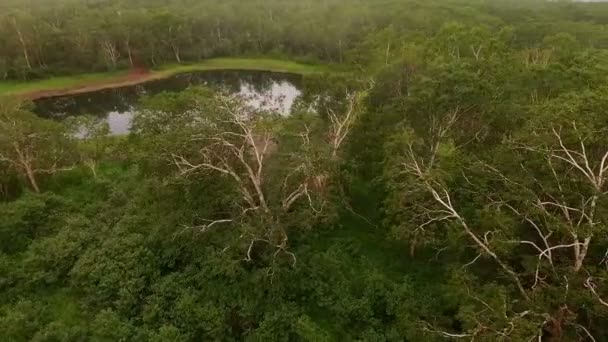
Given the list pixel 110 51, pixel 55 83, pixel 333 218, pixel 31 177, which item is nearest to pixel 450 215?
pixel 333 218

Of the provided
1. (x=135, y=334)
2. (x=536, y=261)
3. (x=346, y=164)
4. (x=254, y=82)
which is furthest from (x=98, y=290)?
(x=254, y=82)

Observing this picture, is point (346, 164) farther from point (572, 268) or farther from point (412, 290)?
point (572, 268)

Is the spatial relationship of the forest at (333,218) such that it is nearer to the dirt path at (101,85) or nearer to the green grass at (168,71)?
the dirt path at (101,85)

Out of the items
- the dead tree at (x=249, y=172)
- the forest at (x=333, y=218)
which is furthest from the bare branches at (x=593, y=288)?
the dead tree at (x=249, y=172)

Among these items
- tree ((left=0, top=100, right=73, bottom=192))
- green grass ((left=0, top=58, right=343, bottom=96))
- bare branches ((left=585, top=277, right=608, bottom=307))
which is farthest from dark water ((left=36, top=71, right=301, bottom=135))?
bare branches ((left=585, top=277, right=608, bottom=307))

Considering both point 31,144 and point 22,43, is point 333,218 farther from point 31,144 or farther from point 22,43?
point 22,43
